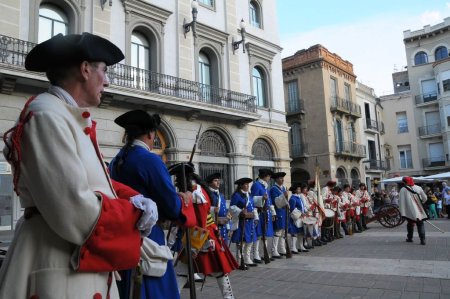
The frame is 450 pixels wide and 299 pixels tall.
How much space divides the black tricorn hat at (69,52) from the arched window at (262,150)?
703 inches

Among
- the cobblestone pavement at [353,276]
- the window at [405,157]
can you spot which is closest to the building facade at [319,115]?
the window at [405,157]

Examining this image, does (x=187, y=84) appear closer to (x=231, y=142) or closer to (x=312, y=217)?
(x=231, y=142)

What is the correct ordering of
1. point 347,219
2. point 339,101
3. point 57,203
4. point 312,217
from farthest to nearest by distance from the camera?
point 339,101
point 347,219
point 312,217
point 57,203

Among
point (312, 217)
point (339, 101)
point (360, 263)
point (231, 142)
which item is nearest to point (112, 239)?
point (360, 263)

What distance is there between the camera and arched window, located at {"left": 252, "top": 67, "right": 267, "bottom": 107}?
20656 millimetres

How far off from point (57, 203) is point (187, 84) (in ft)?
50.1

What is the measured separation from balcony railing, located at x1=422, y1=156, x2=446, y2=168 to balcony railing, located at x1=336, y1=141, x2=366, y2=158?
31.6 feet

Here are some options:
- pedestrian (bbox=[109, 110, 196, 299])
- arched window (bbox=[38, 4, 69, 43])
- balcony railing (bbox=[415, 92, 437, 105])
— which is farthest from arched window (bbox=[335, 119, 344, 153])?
pedestrian (bbox=[109, 110, 196, 299])

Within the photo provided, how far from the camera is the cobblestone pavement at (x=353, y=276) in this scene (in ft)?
20.0

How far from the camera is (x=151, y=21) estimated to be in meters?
15.9

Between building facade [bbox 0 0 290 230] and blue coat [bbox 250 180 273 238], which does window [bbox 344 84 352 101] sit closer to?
building facade [bbox 0 0 290 230]

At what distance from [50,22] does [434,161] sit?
37646mm

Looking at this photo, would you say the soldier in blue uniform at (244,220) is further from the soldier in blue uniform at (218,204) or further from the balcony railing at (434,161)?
the balcony railing at (434,161)

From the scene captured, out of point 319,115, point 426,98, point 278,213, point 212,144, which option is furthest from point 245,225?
point 426,98
